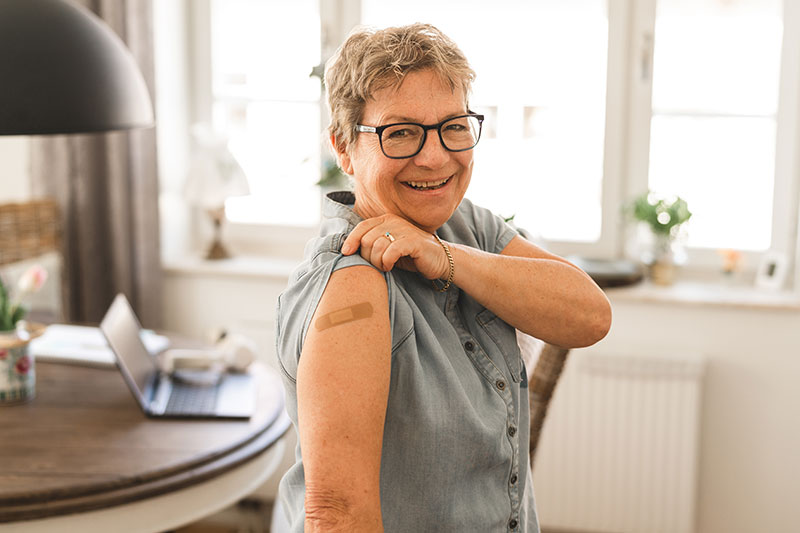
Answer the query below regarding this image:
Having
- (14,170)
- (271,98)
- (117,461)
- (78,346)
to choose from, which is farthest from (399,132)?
(14,170)

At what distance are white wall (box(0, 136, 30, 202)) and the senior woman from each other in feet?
7.30

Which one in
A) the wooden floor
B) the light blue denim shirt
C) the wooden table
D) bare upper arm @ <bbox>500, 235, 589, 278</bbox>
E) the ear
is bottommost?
the wooden floor

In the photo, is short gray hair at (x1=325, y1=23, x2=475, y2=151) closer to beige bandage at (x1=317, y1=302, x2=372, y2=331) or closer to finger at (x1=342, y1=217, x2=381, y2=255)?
finger at (x1=342, y1=217, x2=381, y2=255)

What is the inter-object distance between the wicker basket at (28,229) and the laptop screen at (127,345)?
0.84 metres

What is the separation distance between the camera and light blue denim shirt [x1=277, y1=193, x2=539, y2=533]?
3.49 feet

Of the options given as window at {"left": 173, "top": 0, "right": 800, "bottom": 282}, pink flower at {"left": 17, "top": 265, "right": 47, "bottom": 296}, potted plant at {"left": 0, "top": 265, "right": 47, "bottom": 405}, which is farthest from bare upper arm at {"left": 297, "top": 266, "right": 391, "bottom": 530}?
window at {"left": 173, "top": 0, "right": 800, "bottom": 282}

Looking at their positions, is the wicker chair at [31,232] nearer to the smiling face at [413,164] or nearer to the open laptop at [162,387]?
the open laptop at [162,387]

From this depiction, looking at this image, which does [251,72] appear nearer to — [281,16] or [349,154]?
[281,16]

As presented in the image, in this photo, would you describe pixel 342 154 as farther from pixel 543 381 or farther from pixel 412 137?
pixel 543 381

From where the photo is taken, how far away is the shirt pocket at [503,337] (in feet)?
3.91

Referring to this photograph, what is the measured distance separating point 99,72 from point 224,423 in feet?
2.56

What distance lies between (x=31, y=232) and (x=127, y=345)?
106cm

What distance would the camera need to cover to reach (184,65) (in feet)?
10.7

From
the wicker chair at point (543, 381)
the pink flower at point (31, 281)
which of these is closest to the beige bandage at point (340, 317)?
the wicker chair at point (543, 381)
